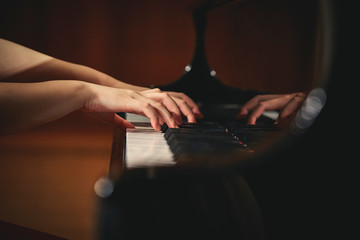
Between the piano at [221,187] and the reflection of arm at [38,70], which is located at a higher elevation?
the reflection of arm at [38,70]

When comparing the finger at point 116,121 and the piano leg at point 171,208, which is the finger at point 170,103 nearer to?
the finger at point 116,121

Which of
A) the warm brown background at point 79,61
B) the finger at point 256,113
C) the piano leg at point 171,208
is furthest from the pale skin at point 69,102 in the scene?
the warm brown background at point 79,61

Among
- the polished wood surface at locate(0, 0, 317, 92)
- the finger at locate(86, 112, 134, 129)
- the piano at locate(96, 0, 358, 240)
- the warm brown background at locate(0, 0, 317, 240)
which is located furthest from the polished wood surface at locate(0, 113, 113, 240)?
the piano at locate(96, 0, 358, 240)

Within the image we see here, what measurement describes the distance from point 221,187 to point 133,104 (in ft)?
0.85

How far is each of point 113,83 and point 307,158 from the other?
2.12ft

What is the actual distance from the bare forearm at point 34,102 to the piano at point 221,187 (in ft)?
0.57

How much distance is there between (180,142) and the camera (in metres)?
0.55

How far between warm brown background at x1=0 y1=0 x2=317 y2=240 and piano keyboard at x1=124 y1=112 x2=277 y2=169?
492 millimetres

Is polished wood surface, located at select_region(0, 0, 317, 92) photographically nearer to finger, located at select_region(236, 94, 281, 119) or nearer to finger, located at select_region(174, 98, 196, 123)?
finger, located at select_region(236, 94, 281, 119)

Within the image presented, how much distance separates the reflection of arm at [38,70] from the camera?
98 cm

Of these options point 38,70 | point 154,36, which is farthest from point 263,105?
point 154,36

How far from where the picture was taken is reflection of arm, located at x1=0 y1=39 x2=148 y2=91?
0.98 metres

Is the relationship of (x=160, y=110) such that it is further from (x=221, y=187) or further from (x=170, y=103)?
(x=221, y=187)

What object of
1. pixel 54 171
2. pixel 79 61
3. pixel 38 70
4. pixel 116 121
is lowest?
pixel 54 171
